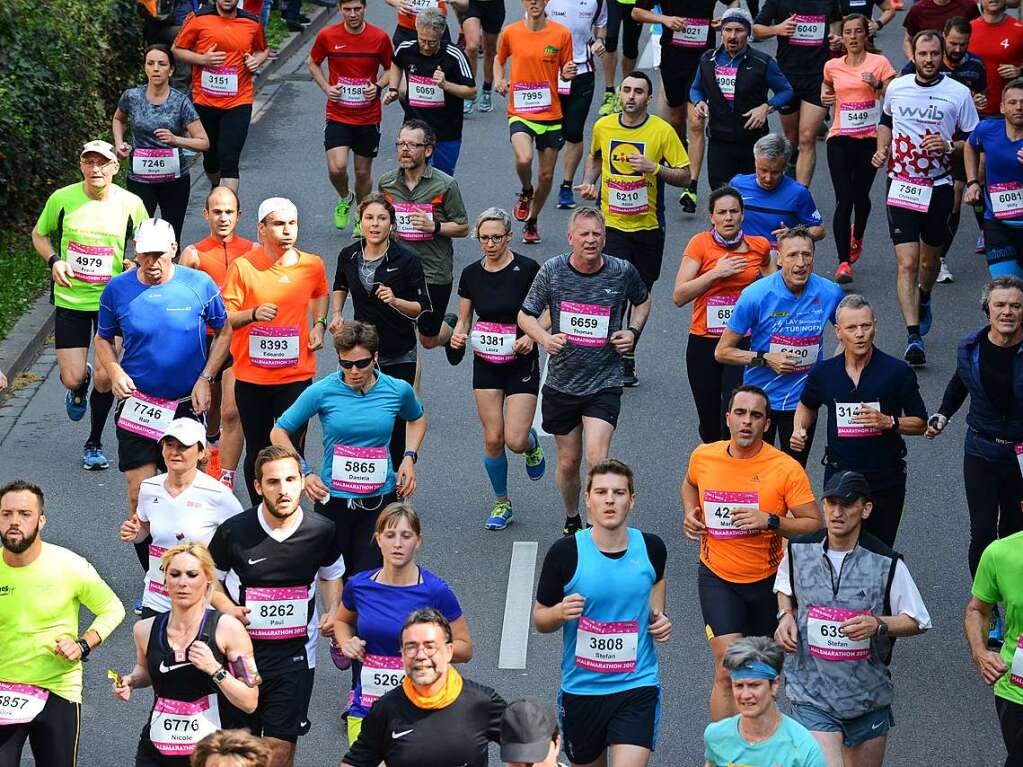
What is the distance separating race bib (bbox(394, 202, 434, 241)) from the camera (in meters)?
12.5

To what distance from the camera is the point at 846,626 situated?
8.09 m

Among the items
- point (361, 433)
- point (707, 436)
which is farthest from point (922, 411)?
point (361, 433)

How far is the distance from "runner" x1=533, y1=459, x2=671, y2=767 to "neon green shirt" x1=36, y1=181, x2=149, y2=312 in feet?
16.2

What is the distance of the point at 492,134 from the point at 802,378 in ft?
30.9

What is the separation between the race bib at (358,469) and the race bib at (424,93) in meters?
6.51

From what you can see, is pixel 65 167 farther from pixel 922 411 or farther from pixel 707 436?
pixel 922 411

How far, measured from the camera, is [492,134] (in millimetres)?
19531

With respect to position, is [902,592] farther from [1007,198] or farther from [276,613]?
[1007,198]

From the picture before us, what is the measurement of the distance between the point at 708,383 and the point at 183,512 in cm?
390

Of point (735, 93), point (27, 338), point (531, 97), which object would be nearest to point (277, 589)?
point (27, 338)

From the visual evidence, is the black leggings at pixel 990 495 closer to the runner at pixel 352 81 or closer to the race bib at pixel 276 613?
the race bib at pixel 276 613

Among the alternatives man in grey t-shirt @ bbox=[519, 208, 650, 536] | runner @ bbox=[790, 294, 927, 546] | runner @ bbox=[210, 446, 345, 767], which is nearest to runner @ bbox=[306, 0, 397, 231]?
man in grey t-shirt @ bbox=[519, 208, 650, 536]

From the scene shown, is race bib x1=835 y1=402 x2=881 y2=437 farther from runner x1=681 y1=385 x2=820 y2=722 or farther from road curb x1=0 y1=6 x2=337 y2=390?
road curb x1=0 y1=6 x2=337 y2=390

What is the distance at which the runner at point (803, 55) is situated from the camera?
52.4 ft
